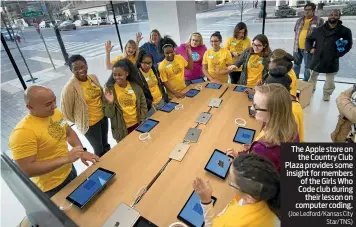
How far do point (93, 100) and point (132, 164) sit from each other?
3.01 ft

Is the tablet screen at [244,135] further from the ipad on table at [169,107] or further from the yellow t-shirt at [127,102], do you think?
the yellow t-shirt at [127,102]

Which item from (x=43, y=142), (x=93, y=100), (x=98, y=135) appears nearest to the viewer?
(x=43, y=142)

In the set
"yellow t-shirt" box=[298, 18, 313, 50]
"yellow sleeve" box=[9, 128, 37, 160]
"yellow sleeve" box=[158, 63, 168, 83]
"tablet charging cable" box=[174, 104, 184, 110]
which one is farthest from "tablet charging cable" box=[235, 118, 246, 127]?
"yellow t-shirt" box=[298, 18, 313, 50]

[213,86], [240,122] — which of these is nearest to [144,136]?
[240,122]

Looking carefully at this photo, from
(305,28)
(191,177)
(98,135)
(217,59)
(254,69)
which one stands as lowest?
(98,135)

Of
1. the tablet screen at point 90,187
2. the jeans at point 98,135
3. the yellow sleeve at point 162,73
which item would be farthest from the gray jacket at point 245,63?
the tablet screen at point 90,187

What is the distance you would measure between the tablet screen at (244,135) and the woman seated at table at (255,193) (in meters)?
0.82

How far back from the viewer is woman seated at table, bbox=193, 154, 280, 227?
81 cm

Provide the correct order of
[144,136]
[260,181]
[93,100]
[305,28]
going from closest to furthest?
[260,181]
[144,136]
[93,100]
[305,28]

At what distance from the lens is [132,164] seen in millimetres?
1562

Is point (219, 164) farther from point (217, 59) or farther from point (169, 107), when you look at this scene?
point (217, 59)

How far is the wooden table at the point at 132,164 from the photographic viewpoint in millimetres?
1229

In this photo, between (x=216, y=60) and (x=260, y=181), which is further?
(x=216, y=60)

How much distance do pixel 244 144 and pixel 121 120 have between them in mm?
1240
